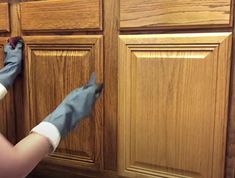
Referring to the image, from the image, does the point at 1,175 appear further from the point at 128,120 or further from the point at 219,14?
the point at 219,14

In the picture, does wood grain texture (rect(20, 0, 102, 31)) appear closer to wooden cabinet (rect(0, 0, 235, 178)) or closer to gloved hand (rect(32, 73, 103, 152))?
wooden cabinet (rect(0, 0, 235, 178))

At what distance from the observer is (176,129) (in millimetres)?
723

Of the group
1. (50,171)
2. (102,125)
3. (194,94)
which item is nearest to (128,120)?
(102,125)

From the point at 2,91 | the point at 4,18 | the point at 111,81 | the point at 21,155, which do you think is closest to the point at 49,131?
the point at 21,155

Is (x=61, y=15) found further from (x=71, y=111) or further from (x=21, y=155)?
(x=21, y=155)

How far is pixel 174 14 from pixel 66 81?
347mm

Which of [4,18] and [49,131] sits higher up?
[4,18]

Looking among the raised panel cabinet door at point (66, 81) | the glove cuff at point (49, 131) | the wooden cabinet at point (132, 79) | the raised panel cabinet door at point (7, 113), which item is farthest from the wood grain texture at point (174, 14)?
the raised panel cabinet door at point (7, 113)

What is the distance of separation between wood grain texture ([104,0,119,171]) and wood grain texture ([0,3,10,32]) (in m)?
0.32

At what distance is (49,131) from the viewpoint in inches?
24.0

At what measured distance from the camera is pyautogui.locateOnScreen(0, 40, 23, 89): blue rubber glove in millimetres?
871

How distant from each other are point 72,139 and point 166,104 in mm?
299

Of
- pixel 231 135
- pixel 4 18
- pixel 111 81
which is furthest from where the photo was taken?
pixel 4 18

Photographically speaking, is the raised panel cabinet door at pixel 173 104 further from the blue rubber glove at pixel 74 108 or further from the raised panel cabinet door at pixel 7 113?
the raised panel cabinet door at pixel 7 113
